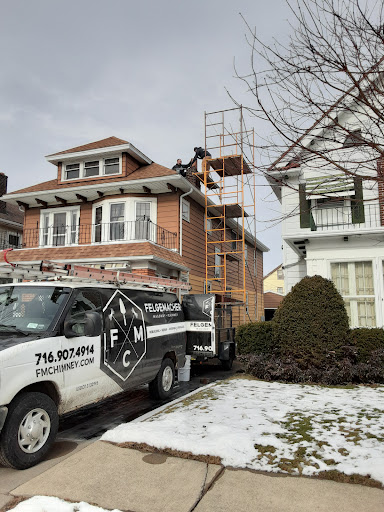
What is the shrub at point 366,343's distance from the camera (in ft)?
26.9

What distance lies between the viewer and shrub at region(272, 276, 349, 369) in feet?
27.1

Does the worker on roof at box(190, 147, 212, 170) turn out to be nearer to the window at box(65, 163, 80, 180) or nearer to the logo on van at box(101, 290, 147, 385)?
the window at box(65, 163, 80, 180)

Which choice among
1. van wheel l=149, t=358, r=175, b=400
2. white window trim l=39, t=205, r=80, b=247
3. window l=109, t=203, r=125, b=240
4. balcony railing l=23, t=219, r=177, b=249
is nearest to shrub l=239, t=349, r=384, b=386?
van wheel l=149, t=358, r=175, b=400

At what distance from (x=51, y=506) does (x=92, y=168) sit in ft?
54.3

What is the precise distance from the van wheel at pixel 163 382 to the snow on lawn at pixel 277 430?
764 millimetres

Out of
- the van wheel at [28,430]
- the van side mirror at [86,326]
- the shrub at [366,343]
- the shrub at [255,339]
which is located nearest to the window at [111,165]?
the shrub at [255,339]

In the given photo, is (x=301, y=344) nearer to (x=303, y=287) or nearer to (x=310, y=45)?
(x=303, y=287)

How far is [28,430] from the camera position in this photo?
4148 mm

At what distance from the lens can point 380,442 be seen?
14.4 ft

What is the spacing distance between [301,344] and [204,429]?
429 cm

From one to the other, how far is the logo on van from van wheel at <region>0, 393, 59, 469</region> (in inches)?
47.1

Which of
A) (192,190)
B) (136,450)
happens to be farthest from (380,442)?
(192,190)

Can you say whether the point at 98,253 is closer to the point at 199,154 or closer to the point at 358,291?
the point at 199,154

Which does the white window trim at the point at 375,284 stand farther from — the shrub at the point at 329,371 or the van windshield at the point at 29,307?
the van windshield at the point at 29,307
